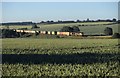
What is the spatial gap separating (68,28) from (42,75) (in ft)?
276

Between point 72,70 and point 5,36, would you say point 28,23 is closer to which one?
point 5,36

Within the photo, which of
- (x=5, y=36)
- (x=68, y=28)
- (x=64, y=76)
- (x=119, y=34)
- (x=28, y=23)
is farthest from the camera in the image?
(x=28, y=23)

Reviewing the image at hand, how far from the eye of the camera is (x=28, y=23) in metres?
118

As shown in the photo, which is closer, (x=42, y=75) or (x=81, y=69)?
(x=42, y=75)

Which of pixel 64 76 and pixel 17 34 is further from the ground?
pixel 64 76

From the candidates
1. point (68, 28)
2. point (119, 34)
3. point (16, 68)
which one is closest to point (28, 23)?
point (68, 28)

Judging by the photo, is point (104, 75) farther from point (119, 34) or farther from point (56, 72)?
point (119, 34)

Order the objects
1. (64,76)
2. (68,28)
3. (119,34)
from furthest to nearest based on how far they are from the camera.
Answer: (68,28)
(119,34)
(64,76)

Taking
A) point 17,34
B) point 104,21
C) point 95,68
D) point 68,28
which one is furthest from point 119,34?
point 95,68

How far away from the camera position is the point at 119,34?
80938 mm

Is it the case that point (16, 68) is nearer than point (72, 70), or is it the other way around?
point (72, 70)

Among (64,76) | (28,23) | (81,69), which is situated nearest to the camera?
(64,76)

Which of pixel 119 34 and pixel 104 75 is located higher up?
pixel 104 75

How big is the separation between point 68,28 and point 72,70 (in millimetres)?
82593
